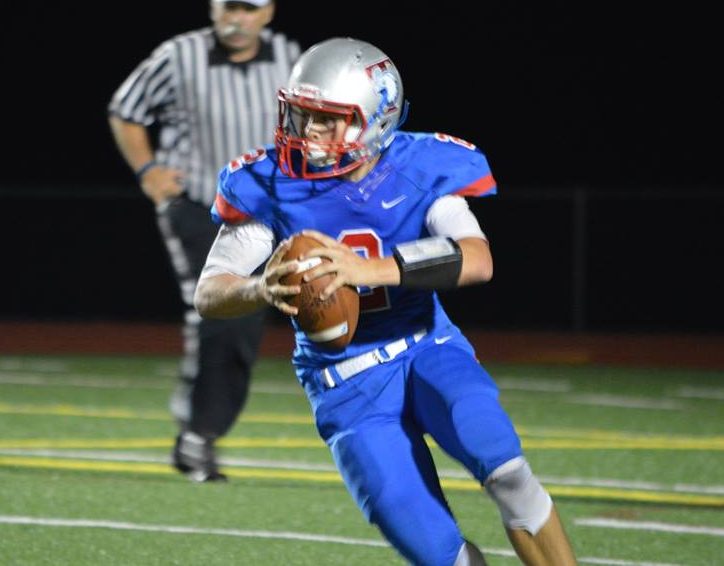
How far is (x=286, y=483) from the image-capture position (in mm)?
5441

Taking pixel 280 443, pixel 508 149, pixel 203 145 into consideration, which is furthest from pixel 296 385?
pixel 508 149

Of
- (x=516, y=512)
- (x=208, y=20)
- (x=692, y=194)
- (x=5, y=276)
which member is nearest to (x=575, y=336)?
(x=692, y=194)

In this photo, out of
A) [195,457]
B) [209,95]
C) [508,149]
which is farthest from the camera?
[508,149]

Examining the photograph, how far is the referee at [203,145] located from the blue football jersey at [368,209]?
1953 mm

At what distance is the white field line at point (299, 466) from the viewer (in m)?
5.46

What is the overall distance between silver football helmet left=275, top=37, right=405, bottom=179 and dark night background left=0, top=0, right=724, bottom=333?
9097mm

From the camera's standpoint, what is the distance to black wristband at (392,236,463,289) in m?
3.12

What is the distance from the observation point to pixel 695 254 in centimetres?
1245

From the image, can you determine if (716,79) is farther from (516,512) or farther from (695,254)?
(516,512)

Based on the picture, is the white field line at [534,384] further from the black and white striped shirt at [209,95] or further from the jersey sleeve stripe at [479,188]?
the jersey sleeve stripe at [479,188]

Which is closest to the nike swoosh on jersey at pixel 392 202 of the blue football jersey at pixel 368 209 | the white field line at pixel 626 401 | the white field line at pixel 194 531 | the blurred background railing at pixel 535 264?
the blue football jersey at pixel 368 209

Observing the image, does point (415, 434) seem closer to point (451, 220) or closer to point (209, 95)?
→ point (451, 220)

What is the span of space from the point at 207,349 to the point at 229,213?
79.6 inches

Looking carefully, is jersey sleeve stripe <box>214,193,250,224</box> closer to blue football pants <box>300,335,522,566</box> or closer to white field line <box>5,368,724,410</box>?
blue football pants <box>300,335,522,566</box>
